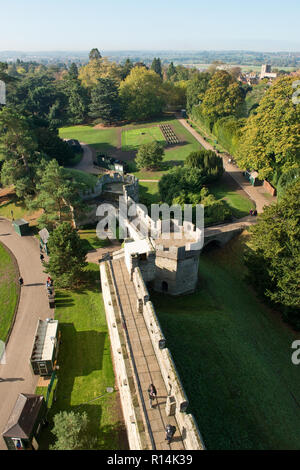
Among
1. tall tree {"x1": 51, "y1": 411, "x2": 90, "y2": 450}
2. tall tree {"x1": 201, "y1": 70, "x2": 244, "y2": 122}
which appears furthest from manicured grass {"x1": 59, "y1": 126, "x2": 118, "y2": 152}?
tall tree {"x1": 51, "y1": 411, "x2": 90, "y2": 450}

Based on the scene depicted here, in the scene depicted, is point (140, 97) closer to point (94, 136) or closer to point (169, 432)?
point (94, 136)

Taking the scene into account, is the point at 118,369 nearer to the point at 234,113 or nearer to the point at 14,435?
the point at 14,435

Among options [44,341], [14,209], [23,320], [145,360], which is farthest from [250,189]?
[44,341]

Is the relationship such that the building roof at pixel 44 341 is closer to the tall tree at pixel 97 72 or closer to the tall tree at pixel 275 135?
the tall tree at pixel 275 135

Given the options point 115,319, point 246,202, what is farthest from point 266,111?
point 115,319

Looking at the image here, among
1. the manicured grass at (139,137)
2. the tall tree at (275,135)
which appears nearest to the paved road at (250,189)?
the tall tree at (275,135)

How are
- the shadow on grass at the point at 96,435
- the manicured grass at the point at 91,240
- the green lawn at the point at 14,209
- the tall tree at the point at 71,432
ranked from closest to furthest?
the tall tree at the point at 71,432
the shadow on grass at the point at 96,435
the manicured grass at the point at 91,240
the green lawn at the point at 14,209
